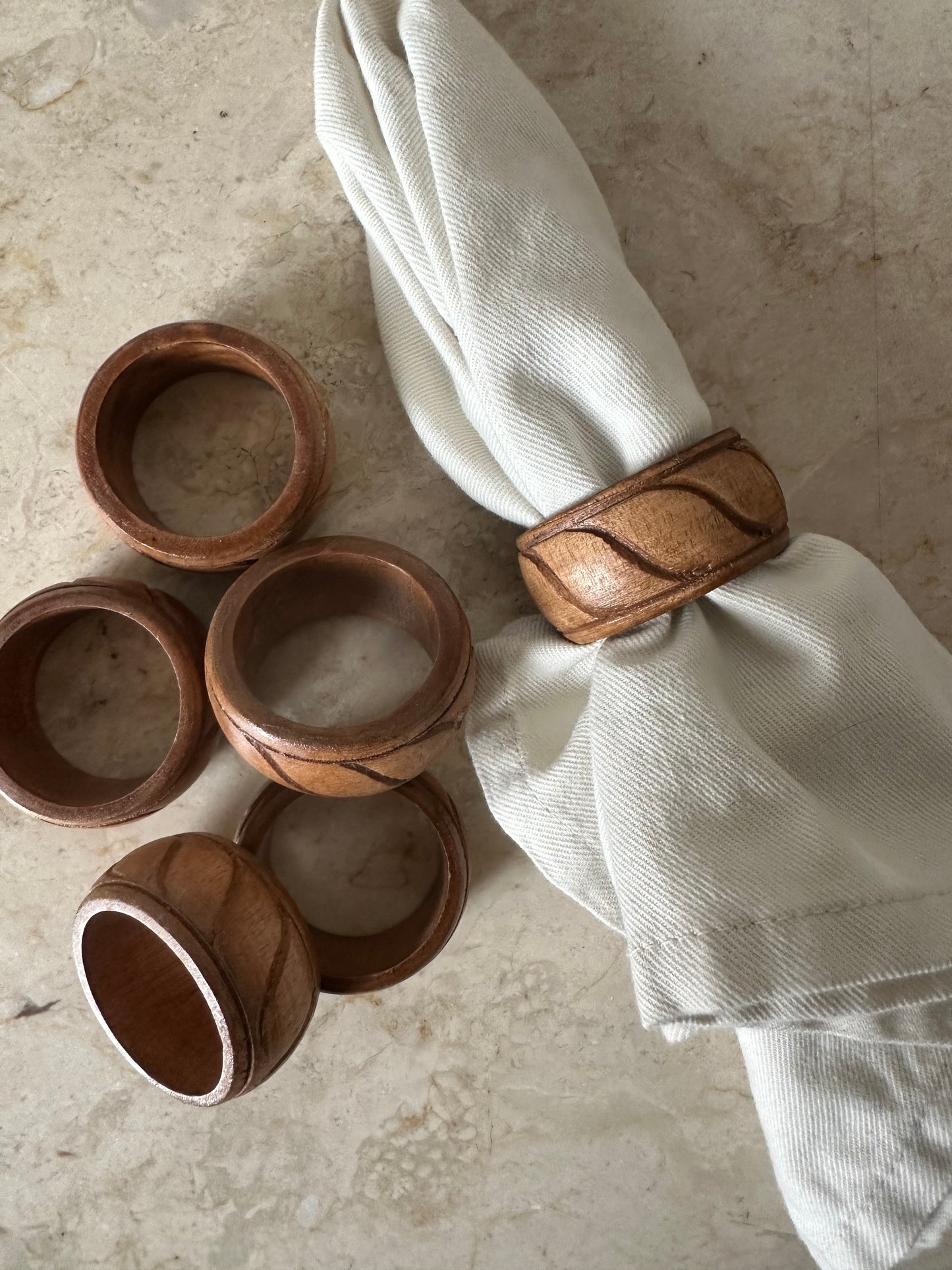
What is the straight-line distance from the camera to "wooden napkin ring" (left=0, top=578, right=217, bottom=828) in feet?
2.17

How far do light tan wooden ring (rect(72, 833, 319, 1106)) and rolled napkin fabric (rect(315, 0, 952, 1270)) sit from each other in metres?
0.19

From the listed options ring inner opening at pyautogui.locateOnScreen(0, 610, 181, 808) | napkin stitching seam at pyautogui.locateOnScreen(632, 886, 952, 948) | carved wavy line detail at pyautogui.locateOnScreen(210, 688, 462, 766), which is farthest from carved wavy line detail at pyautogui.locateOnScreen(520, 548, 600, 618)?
ring inner opening at pyautogui.locateOnScreen(0, 610, 181, 808)

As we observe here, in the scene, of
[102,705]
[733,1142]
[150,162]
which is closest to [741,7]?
[150,162]

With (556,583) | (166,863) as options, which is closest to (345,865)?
(166,863)

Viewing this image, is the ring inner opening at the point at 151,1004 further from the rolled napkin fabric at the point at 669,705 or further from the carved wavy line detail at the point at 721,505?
the carved wavy line detail at the point at 721,505

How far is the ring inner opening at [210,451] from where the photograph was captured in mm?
736

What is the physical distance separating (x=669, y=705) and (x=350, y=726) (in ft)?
0.72

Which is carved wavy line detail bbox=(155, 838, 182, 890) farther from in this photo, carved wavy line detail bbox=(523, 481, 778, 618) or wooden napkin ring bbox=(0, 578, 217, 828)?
carved wavy line detail bbox=(523, 481, 778, 618)

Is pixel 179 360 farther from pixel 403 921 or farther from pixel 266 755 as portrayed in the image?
pixel 403 921

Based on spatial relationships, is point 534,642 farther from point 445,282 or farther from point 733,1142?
point 733,1142

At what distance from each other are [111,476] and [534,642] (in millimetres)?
337

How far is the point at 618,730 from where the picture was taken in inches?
24.0

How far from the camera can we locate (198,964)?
1.97ft

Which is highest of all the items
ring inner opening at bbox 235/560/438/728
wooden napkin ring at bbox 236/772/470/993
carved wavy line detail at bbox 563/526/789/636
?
carved wavy line detail at bbox 563/526/789/636
